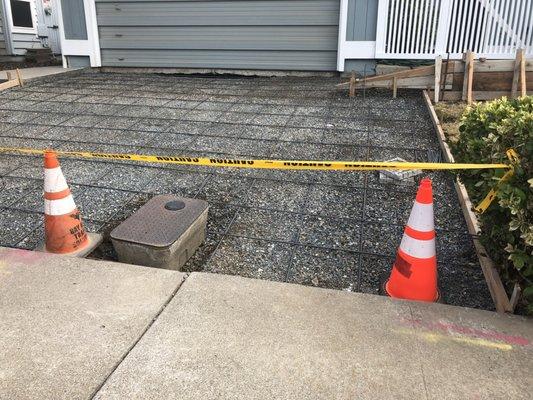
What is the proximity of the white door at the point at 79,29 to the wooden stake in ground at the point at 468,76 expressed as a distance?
8.52 metres

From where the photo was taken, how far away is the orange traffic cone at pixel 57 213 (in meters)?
3.15

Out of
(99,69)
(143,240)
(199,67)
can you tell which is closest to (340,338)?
(143,240)

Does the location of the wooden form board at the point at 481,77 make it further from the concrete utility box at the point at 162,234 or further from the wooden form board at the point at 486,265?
the concrete utility box at the point at 162,234

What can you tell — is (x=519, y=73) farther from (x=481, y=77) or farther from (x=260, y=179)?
(x=260, y=179)

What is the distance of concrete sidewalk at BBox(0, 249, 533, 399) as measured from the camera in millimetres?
2049

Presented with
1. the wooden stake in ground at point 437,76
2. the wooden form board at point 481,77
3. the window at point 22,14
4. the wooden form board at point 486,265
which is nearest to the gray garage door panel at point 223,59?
the wooden form board at point 481,77

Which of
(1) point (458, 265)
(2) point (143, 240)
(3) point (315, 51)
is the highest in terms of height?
(3) point (315, 51)

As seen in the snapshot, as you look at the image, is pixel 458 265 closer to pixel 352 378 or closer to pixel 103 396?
pixel 352 378

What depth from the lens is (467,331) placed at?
2.41 metres

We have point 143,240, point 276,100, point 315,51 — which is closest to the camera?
point 143,240

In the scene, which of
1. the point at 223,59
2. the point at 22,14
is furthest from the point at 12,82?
the point at 22,14

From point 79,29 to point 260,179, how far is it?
8787 millimetres

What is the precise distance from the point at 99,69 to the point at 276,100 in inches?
227

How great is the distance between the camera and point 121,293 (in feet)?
8.95
